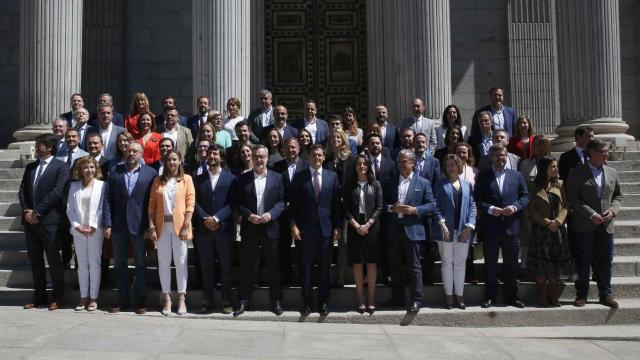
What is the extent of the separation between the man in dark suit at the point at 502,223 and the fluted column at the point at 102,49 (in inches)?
426

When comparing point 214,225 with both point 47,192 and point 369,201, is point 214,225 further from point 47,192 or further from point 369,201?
point 47,192

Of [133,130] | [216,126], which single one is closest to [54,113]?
[133,130]

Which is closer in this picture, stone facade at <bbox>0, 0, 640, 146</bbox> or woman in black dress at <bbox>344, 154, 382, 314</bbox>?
woman in black dress at <bbox>344, 154, 382, 314</bbox>

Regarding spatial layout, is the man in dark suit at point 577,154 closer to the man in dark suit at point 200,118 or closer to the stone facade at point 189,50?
the man in dark suit at point 200,118

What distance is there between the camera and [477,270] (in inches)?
403

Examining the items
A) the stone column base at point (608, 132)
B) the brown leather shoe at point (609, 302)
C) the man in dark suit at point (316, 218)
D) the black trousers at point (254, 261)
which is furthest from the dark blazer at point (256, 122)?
the stone column base at point (608, 132)

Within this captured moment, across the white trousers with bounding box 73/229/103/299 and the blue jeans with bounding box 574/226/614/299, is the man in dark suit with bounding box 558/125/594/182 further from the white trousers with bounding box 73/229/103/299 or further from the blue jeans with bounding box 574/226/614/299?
the white trousers with bounding box 73/229/103/299

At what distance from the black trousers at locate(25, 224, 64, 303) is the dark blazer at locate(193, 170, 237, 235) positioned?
76.5 inches

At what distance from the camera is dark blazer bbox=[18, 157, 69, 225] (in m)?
9.40

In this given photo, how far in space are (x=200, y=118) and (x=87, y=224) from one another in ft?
9.87

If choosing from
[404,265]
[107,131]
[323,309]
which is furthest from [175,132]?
[404,265]

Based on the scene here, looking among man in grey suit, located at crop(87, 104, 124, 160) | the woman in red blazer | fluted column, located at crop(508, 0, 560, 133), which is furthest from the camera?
fluted column, located at crop(508, 0, 560, 133)

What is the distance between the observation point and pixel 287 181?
9.62 m

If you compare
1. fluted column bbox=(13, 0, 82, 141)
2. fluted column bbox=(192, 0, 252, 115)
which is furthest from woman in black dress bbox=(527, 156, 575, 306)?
fluted column bbox=(13, 0, 82, 141)
